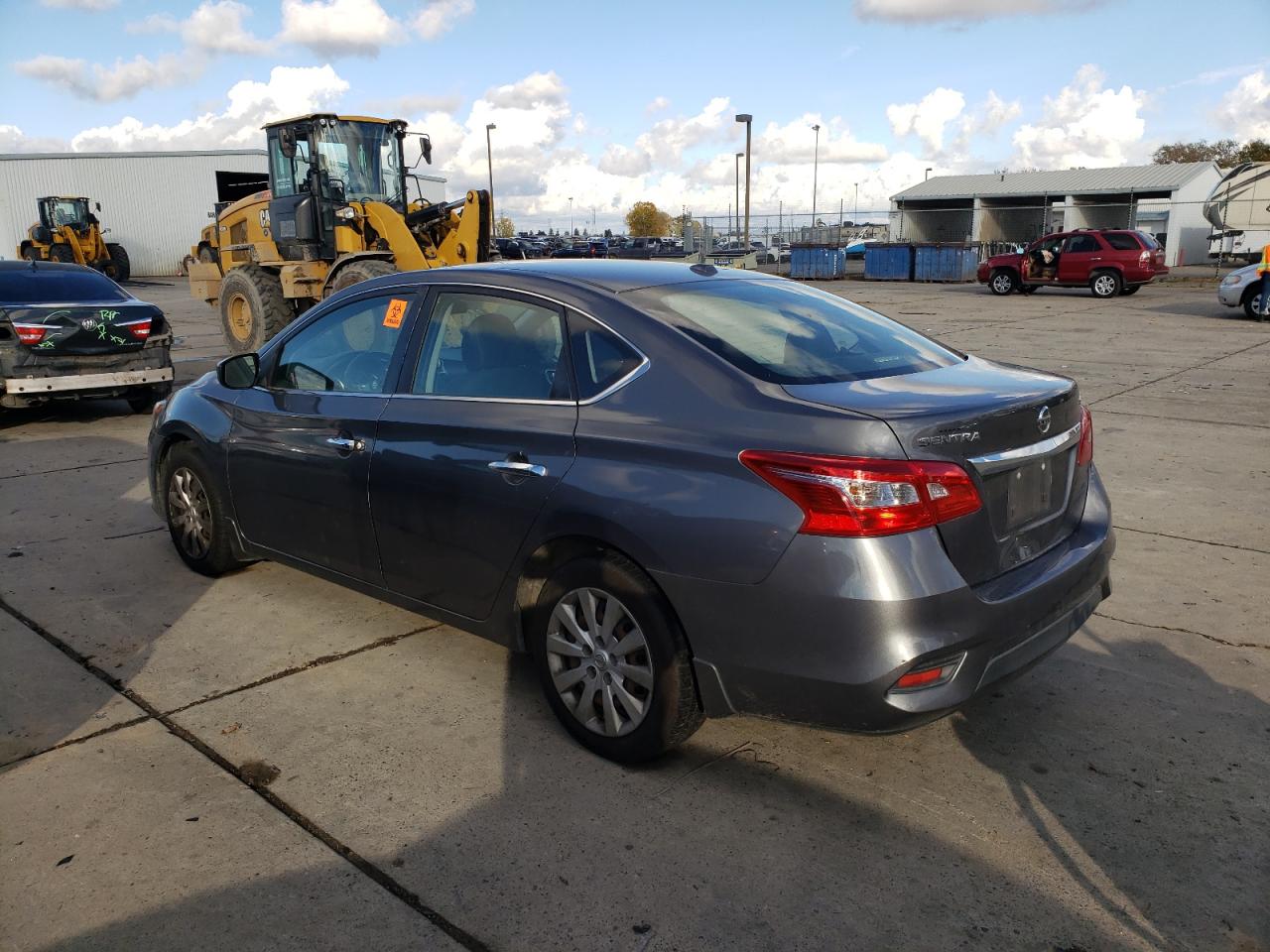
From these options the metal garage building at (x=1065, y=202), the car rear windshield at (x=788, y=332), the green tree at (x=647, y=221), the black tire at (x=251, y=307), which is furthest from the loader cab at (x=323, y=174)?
the green tree at (x=647, y=221)

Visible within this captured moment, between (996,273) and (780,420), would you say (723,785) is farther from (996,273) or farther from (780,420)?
(996,273)

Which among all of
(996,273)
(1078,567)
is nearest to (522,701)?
(1078,567)

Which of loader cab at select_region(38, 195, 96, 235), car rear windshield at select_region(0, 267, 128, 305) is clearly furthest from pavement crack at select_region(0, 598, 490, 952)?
loader cab at select_region(38, 195, 96, 235)

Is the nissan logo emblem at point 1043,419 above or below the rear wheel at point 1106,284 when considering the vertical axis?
below

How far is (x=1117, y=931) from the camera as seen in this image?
256 cm

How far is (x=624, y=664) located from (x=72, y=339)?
27.3 ft

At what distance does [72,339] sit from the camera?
9.44m

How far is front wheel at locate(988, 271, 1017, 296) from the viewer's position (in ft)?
91.4

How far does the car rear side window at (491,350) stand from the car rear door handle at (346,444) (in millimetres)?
334

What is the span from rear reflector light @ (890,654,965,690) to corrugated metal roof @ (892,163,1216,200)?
2136 inches

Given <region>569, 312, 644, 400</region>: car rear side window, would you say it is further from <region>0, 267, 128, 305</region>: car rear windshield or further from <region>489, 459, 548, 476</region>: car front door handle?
<region>0, 267, 128, 305</region>: car rear windshield

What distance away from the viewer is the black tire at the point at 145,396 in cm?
1033

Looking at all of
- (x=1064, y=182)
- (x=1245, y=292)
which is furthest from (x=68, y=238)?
(x=1064, y=182)

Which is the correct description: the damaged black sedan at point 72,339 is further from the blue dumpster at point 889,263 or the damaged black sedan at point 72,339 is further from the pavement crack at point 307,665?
the blue dumpster at point 889,263
